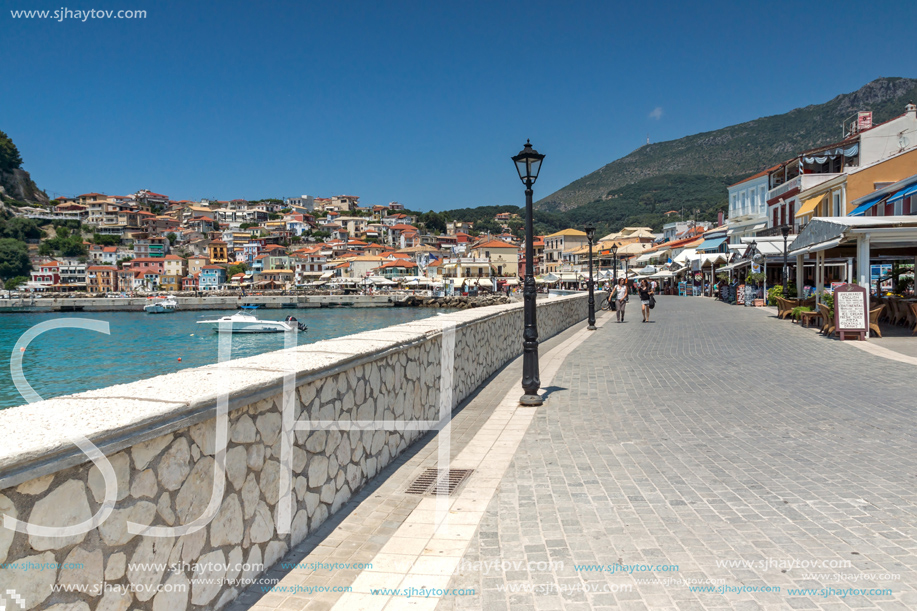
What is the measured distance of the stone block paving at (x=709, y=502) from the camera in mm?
3251

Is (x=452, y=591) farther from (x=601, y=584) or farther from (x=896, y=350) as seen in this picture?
(x=896, y=350)

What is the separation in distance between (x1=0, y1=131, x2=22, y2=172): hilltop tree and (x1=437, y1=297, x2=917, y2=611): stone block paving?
644ft

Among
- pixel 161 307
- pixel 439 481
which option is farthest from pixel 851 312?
pixel 161 307

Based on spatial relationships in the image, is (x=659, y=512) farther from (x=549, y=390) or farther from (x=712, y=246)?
(x=712, y=246)

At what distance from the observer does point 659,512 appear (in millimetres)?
4270

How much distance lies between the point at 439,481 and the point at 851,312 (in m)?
13.1

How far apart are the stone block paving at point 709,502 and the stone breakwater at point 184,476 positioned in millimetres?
1170

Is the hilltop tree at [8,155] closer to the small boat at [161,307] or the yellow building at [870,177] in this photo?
the small boat at [161,307]

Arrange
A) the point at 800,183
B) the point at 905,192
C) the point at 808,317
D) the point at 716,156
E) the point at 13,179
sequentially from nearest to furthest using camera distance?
the point at 905,192 → the point at 808,317 → the point at 800,183 → the point at 716,156 → the point at 13,179

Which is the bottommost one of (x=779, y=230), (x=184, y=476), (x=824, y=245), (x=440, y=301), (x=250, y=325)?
(x=250, y=325)

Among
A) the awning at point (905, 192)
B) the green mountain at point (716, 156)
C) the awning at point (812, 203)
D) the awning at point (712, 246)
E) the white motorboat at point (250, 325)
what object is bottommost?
the white motorboat at point (250, 325)

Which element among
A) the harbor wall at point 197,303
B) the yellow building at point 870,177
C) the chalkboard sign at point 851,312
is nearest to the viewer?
the chalkboard sign at point 851,312

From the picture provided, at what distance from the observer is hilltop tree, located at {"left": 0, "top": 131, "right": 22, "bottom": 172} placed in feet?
507

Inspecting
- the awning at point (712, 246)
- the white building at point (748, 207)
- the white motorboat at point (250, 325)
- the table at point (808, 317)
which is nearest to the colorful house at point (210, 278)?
the white motorboat at point (250, 325)
